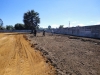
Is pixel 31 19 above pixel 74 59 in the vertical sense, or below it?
above

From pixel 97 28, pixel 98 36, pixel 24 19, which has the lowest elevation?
pixel 98 36

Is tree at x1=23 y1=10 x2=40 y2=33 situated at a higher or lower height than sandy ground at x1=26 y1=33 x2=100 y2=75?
higher

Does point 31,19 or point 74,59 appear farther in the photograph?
point 31,19

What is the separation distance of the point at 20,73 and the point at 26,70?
46 cm

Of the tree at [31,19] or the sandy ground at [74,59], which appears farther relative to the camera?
the tree at [31,19]

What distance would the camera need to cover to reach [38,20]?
6431 centimetres

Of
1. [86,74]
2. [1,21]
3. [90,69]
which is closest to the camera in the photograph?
[86,74]

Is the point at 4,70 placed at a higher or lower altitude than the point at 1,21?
lower

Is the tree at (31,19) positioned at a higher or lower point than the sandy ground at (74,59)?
higher

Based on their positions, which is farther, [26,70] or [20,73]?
[26,70]

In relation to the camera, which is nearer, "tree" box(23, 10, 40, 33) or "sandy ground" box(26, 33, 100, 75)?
"sandy ground" box(26, 33, 100, 75)

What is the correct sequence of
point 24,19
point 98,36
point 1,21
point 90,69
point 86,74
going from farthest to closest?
point 1,21
point 24,19
point 98,36
point 90,69
point 86,74

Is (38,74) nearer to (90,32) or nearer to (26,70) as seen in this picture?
(26,70)

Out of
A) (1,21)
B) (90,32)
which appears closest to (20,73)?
(90,32)
